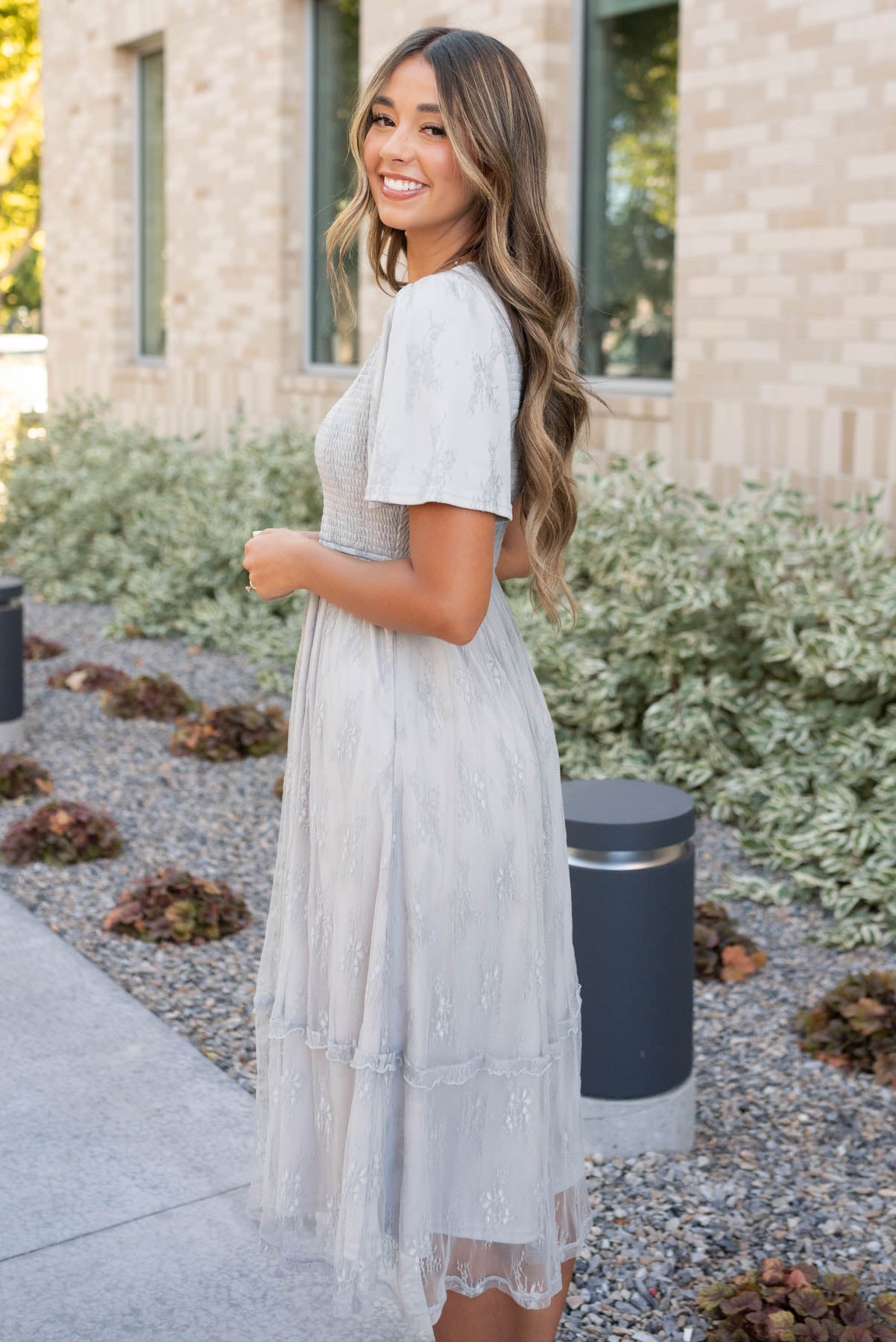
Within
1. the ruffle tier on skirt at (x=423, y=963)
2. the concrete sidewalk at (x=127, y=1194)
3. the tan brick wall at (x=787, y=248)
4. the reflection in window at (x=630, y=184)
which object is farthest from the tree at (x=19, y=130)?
the ruffle tier on skirt at (x=423, y=963)

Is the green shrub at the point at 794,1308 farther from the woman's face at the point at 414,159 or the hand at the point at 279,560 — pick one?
the woman's face at the point at 414,159

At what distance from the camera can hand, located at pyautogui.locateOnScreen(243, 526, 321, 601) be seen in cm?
202

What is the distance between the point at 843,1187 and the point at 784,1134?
0.26m

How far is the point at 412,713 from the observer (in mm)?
1991

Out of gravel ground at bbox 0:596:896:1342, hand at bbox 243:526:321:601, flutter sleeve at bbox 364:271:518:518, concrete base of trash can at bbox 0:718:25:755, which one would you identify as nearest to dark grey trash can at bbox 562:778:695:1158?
gravel ground at bbox 0:596:896:1342

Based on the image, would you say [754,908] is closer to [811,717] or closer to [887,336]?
[811,717]

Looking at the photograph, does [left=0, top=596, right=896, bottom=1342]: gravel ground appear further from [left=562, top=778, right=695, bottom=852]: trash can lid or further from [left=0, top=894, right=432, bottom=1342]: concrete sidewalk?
[left=562, top=778, right=695, bottom=852]: trash can lid

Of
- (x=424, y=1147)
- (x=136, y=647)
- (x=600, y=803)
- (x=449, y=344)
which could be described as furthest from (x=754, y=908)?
(x=136, y=647)

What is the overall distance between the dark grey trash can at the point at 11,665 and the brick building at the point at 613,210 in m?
2.76

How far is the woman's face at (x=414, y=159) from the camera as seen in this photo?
1.89 m

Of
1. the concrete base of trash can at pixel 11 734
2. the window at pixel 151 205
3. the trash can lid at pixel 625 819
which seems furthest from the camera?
the window at pixel 151 205

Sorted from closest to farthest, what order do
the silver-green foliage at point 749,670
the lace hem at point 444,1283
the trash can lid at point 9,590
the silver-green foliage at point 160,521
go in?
the lace hem at point 444,1283 < the silver-green foliage at point 749,670 < the trash can lid at point 9,590 < the silver-green foliage at point 160,521

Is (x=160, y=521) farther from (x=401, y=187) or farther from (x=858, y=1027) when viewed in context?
(x=401, y=187)

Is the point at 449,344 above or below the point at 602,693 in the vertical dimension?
above
